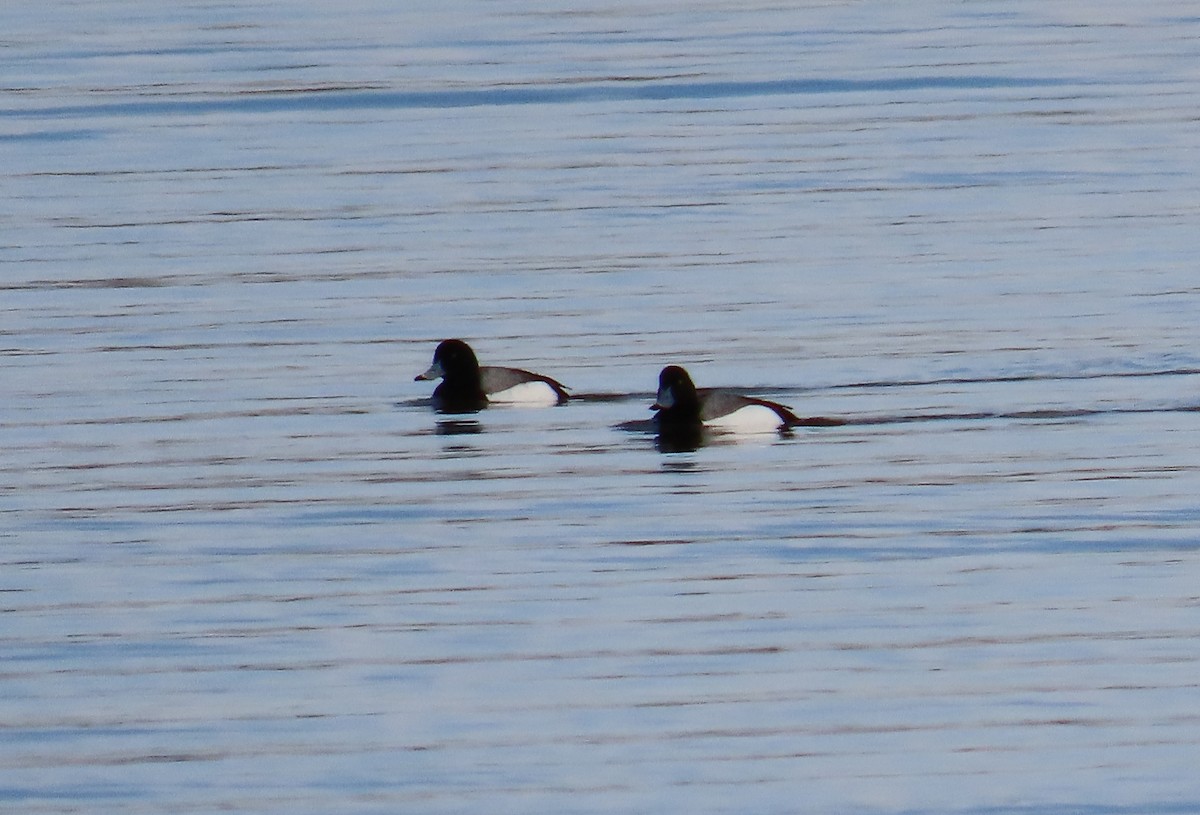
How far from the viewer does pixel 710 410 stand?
1378 centimetres

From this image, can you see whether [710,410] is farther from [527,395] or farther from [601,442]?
[527,395]

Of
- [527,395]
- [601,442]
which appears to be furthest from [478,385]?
[601,442]

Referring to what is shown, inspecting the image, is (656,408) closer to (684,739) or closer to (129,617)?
(129,617)

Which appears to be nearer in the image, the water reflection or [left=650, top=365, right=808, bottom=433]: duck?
[left=650, top=365, right=808, bottom=433]: duck

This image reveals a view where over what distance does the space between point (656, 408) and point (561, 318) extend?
10.8 feet

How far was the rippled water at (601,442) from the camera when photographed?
891cm

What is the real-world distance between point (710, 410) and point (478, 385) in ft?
5.56

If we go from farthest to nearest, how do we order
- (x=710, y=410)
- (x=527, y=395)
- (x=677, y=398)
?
(x=527, y=395), (x=677, y=398), (x=710, y=410)

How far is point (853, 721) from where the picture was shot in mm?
9008

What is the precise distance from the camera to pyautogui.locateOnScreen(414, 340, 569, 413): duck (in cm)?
1474

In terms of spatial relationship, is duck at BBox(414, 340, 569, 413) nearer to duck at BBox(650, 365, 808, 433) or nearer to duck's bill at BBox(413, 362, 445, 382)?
duck's bill at BBox(413, 362, 445, 382)

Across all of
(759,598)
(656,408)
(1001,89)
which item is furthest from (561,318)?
(1001,89)

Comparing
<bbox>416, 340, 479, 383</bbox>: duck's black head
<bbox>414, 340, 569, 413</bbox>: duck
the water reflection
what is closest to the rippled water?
the water reflection

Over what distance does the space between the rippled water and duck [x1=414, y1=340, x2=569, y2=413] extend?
14cm
